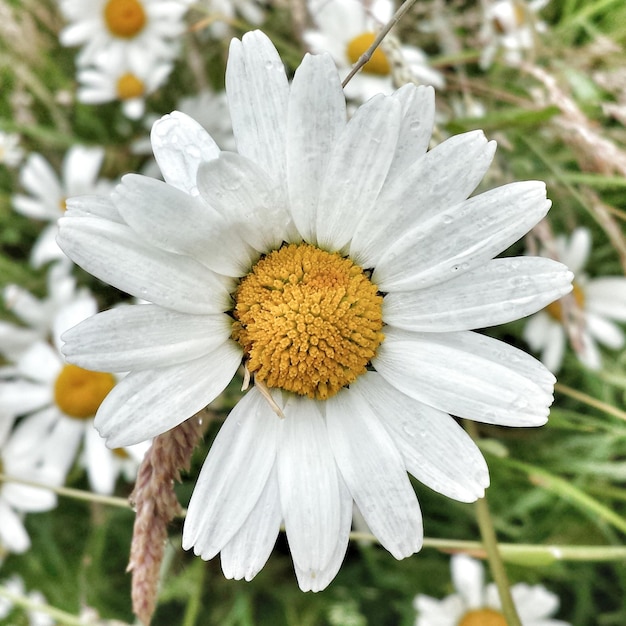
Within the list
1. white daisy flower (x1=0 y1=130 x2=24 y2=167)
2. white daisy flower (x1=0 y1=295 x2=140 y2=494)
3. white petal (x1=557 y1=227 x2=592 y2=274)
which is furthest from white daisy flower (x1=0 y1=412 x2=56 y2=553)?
white petal (x1=557 y1=227 x2=592 y2=274)

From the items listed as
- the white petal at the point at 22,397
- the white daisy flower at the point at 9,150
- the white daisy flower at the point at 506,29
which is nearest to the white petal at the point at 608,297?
the white daisy flower at the point at 506,29

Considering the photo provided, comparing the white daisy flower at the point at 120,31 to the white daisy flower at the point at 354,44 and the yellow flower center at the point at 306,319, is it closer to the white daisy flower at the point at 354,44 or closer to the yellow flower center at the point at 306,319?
the white daisy flower at the point at 354,44

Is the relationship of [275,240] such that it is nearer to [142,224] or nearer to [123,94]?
[142,224]

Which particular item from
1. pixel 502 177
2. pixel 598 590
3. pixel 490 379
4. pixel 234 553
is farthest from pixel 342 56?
pixel 598 590

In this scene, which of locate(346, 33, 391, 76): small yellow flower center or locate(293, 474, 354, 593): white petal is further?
locate(346, 33, 391, 76): small yellow flower center

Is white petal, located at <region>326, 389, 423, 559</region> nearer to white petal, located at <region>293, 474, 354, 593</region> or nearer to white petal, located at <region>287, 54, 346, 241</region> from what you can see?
white petal, located at <region>293, 474, 354, 593</region>

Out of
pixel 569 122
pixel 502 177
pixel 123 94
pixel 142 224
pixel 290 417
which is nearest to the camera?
pixel 142 224

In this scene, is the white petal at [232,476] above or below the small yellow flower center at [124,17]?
below
